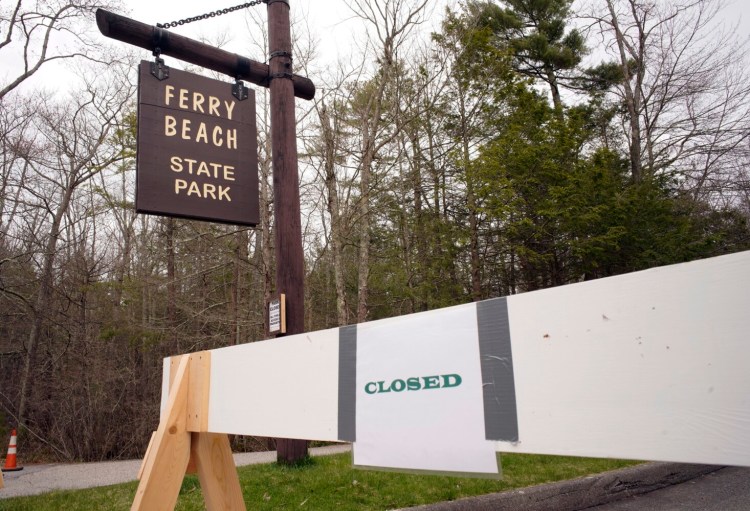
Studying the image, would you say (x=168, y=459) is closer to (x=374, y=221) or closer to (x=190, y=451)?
(x=190, y=451)

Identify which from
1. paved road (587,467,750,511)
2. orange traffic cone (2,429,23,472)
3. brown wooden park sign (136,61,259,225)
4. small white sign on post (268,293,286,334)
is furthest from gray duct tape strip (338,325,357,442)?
orange traffic cone (2,429,23,472)

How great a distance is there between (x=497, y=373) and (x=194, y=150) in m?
4.47

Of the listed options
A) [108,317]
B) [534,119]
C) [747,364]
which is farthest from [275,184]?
[534,119]

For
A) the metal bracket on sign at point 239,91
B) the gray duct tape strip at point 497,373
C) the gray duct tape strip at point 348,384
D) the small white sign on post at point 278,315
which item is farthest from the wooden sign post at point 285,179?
the gray duct tape strip at point 497,373

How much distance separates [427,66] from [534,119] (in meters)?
3.75

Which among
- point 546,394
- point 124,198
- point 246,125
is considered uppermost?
point 124,198

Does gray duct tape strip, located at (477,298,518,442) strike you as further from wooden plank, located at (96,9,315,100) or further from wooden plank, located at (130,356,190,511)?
wooden plank, located at (96,9,315,100)

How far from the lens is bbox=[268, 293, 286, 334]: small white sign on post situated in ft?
19.7

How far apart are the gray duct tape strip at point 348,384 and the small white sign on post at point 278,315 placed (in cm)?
412

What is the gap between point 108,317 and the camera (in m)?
13.7

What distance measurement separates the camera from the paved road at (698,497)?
16.0ft

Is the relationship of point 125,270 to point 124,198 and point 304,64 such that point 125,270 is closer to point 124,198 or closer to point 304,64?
point 124,198

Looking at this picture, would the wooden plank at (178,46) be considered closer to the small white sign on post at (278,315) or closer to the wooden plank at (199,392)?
the small white sign on post at (278,315)

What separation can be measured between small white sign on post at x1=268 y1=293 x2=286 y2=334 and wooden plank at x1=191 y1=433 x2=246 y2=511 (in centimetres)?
333
